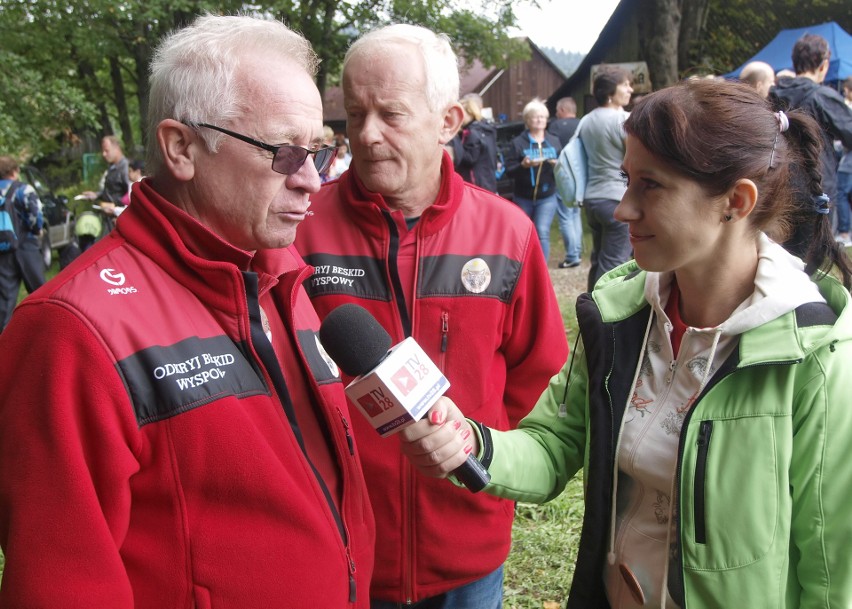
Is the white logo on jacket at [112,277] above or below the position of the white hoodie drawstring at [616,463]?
above

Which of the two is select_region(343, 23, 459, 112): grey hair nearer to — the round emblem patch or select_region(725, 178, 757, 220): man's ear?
the round emblem patch

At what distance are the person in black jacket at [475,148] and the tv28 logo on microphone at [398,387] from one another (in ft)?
26.7

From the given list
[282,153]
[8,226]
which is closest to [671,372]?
[282,153]

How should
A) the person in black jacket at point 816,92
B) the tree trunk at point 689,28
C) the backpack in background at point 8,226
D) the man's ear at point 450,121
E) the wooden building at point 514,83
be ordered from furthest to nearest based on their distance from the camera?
the wooden building at point 514,83
the tree trunk at point 689,28
the backpack in background at point 8,226
the person in black jacket at point 816,92
the man's ear at point 450,121

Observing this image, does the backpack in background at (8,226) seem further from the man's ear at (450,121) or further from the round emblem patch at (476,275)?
the round emblem patch at (476,275)

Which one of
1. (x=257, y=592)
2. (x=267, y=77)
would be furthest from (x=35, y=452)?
(x=267, y=77)

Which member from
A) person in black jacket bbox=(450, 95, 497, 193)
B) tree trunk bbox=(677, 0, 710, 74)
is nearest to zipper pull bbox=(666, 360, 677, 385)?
person in black jacket bbox=(450, 95, 497, 193)

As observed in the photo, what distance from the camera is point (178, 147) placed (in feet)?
5.65

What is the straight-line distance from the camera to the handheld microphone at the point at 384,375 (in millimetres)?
1613

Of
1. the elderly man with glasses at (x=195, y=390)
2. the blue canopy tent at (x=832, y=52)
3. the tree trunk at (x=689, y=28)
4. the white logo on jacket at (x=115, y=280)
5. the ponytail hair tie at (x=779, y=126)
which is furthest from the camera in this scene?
the tree trunk at (x=689, y=28)

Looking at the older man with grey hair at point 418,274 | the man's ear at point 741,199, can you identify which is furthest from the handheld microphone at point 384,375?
the man's ear at point 741,199

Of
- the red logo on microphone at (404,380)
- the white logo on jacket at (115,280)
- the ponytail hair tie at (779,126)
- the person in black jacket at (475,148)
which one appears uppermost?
the ponytail hair tie at (779,126)

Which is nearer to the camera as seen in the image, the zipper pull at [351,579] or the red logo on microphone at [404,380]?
the red logo on microphone at [404,380]

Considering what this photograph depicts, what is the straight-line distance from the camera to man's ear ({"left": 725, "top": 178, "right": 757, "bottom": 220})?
1766mm
